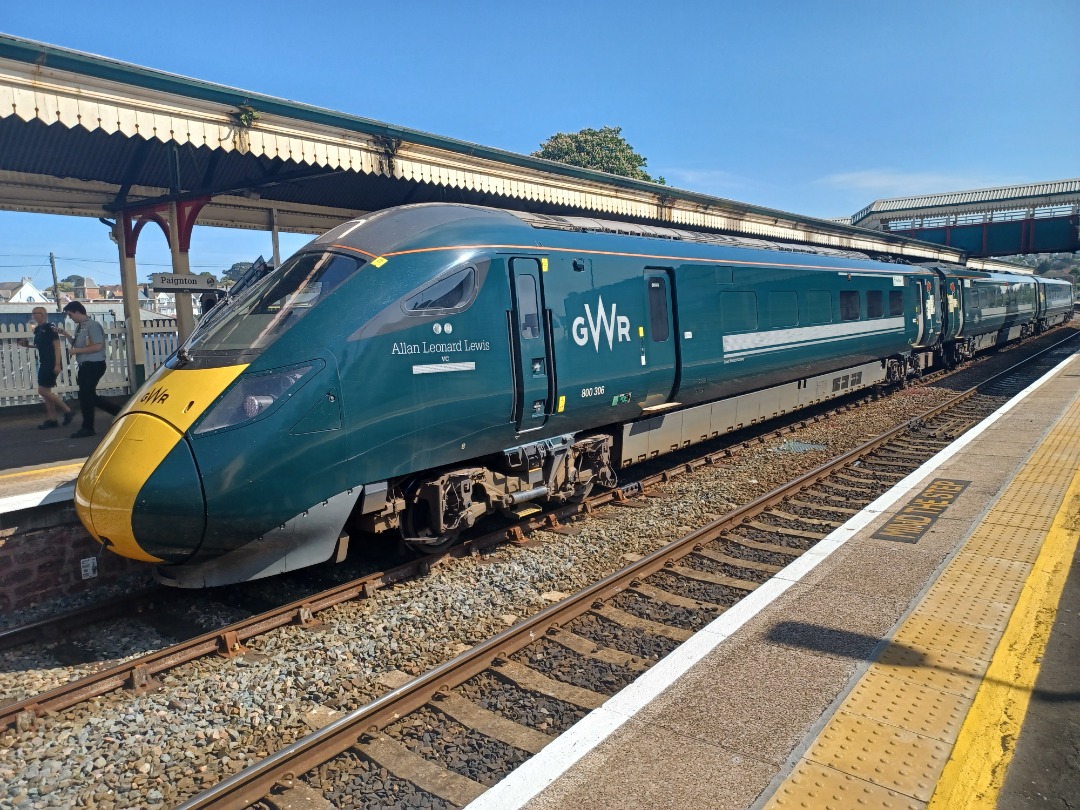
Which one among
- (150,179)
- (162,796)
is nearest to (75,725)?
(162,796)

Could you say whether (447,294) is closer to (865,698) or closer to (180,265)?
(865,698)

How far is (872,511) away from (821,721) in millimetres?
4562

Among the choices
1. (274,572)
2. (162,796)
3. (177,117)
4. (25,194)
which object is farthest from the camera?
(25,194)

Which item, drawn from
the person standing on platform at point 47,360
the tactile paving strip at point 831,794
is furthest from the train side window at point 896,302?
the person standing on platform at point 47,360

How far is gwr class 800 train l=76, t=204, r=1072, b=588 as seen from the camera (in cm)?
513

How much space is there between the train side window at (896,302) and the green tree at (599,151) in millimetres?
32832

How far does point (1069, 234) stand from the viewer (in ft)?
129

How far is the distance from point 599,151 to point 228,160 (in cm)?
4100

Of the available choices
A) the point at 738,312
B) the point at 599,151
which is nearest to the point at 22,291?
the point at 599,151

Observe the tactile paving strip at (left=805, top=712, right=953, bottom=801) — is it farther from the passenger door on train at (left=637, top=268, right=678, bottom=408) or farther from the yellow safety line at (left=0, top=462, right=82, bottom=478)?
the yellow safety line at (left=0, top=462, right=82, bottom=478)

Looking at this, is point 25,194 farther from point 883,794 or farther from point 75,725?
point 883,794

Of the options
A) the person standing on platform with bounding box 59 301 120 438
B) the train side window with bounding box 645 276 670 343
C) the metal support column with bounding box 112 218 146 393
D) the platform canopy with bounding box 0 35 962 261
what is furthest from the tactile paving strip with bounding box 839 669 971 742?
the metal support column with bounding box 112 218 146 393

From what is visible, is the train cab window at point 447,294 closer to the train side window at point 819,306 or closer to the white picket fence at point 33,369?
the white picket fence at point 33,369

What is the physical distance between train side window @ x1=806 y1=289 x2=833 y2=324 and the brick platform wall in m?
11.0
